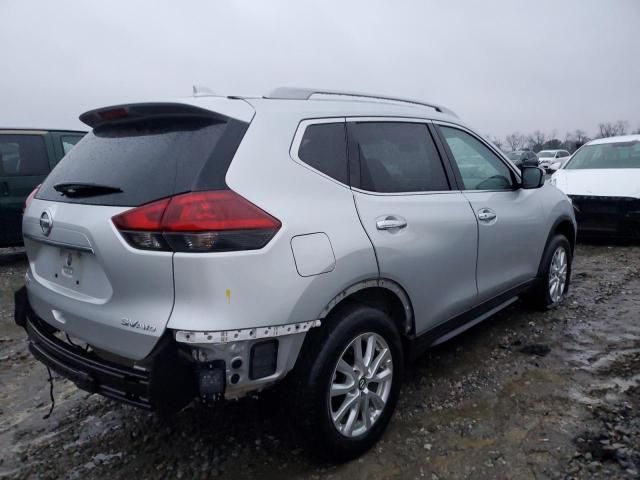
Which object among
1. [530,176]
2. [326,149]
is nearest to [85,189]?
[326,149]

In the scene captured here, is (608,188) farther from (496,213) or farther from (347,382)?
(347,382)

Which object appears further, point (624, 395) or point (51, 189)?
point (624, 395)

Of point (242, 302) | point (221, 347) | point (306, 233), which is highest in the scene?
point (306, 233)

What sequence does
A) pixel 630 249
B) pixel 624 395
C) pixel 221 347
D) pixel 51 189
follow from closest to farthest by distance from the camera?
pixel 221 347
pixel 51 189
pixel 624 395
pixel 630 249

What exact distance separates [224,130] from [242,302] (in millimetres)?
715

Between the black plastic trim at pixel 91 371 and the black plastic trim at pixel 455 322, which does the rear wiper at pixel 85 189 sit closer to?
the black plastic trim at pixel 91 371

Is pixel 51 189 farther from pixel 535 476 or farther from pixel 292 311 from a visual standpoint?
pixel 535 476

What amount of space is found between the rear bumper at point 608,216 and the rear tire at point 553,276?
8.99 feet

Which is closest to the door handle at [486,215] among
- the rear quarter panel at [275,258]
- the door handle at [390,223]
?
the door handle at [390,223]

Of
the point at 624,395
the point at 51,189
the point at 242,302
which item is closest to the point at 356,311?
the point at 242,302

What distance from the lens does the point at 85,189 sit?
214 centimetres

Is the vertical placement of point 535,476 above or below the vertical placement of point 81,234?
below

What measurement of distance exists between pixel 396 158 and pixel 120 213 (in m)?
1.48

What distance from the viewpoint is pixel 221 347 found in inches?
72.6
